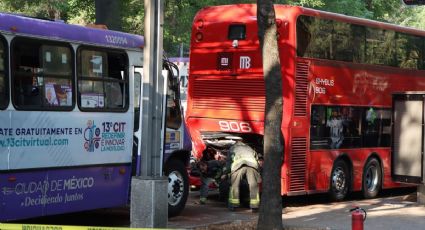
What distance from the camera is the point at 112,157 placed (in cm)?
1055

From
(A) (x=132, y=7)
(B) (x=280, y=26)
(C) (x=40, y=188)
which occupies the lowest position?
(C) (x=40, y=188)

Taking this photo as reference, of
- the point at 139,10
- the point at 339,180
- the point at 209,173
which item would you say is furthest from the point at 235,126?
the point at 139,10

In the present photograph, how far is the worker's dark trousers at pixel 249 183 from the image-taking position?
12.9 m

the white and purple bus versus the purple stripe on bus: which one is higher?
the white and purple bus

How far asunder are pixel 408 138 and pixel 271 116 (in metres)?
6.75

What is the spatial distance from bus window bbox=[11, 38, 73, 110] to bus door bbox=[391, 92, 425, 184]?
7918 mm

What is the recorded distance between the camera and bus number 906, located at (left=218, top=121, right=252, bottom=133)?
1438 cm

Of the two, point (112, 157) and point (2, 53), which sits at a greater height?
point (2, 53)

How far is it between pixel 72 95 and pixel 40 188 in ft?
4.67

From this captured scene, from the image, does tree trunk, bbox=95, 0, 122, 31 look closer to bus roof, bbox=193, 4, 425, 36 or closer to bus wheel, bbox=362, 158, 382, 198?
bus roof, bbox=193, 4, 425, 36

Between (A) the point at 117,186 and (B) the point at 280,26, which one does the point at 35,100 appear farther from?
(B) the point at 280,26

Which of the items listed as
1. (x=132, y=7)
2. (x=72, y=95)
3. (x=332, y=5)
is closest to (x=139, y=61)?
(x=72, y=95)

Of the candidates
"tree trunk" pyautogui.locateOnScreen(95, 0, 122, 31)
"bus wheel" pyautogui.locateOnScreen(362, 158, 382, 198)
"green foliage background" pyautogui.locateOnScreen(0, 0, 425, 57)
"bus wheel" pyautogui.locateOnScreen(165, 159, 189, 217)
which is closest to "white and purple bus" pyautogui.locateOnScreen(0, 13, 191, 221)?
"bus wheel" pyautogui.locateOnScreen(165, 159, 189, 217)

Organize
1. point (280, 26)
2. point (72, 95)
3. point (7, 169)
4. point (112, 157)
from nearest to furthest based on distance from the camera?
point (7, 169) < point (72, 95) < point (112, 157) < point (280, 26)
